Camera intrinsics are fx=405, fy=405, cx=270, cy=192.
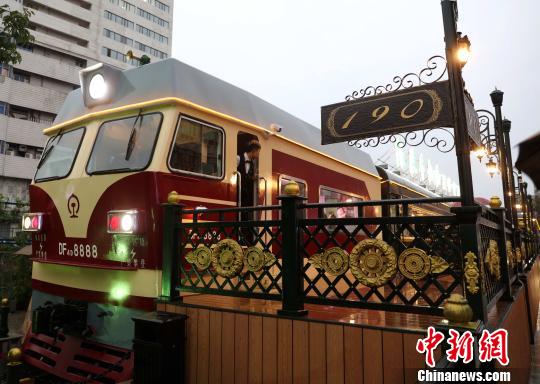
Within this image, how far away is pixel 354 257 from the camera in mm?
3535

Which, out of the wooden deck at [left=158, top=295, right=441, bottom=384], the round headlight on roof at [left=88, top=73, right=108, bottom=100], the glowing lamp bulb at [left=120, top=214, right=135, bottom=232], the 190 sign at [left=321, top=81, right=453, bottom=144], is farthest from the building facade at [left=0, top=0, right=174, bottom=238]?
the wooden deck at [left=158, top=295, right=441, bottom=384]

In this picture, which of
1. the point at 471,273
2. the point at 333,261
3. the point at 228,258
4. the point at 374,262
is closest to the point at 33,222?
the point at 228,258

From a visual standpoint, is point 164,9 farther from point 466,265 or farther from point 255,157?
point 466,265

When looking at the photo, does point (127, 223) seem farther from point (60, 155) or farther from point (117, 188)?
point (60, 155)

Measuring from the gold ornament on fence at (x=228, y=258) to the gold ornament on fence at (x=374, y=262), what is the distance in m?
1.22

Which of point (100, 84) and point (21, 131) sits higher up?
point (21, 131)

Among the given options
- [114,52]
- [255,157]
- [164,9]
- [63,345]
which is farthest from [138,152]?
[164,9]

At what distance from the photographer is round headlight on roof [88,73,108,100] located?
5566mm

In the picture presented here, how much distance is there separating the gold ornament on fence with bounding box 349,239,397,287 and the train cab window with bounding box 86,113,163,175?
8.91ft

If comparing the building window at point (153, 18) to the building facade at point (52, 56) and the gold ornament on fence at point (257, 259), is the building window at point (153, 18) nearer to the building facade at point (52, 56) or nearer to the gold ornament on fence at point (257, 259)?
the building facade at point (52, 56)

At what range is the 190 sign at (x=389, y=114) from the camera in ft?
17.1

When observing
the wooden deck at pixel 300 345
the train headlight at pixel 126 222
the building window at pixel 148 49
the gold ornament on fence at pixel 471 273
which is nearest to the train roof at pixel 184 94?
the train headlight at pixel 126 222

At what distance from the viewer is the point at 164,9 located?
5641 cm

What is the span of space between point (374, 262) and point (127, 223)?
9.33 ft
